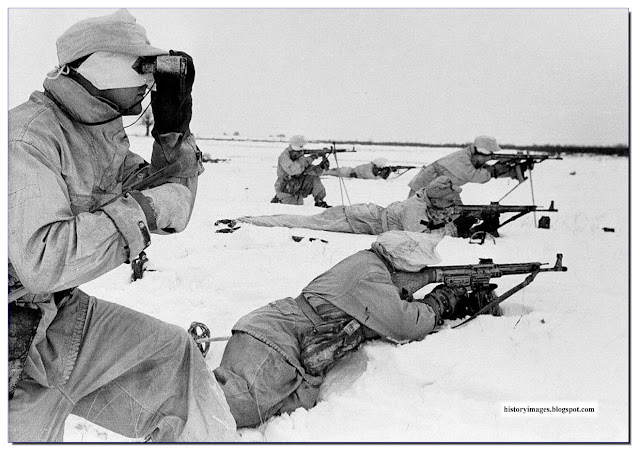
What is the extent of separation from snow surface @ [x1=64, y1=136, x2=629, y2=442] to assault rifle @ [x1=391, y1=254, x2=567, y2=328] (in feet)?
0.71

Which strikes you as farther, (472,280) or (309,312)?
(472,280)

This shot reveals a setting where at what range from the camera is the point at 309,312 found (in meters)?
3.11

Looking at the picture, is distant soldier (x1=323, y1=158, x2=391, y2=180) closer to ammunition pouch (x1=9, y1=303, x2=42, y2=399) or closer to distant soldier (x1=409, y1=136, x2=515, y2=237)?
distant soldier (x1=409, y1=136, x2=515, y2=237)

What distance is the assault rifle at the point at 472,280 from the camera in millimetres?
3578

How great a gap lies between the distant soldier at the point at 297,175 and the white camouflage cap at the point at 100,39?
298 inches

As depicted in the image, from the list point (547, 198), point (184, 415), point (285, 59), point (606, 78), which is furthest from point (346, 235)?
point (547, 198)

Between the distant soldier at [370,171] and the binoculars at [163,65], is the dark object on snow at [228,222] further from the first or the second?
the binoculars at [163,65]

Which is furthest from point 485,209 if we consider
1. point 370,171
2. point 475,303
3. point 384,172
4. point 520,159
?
point 370,171

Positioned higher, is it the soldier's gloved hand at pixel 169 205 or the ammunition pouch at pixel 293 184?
the soldier's gloved hand at pixel 169 205

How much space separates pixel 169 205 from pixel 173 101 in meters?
0.36

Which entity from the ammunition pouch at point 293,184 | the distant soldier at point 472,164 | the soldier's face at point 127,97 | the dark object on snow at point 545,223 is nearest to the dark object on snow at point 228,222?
the distant soldier at point 472,164

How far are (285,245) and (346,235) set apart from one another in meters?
1.03

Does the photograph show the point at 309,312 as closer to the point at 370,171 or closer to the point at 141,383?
the point at 141,383

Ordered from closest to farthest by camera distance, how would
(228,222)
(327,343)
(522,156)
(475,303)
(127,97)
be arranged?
(127,97), (327,343), (475,303), (228,222), (522,156)
